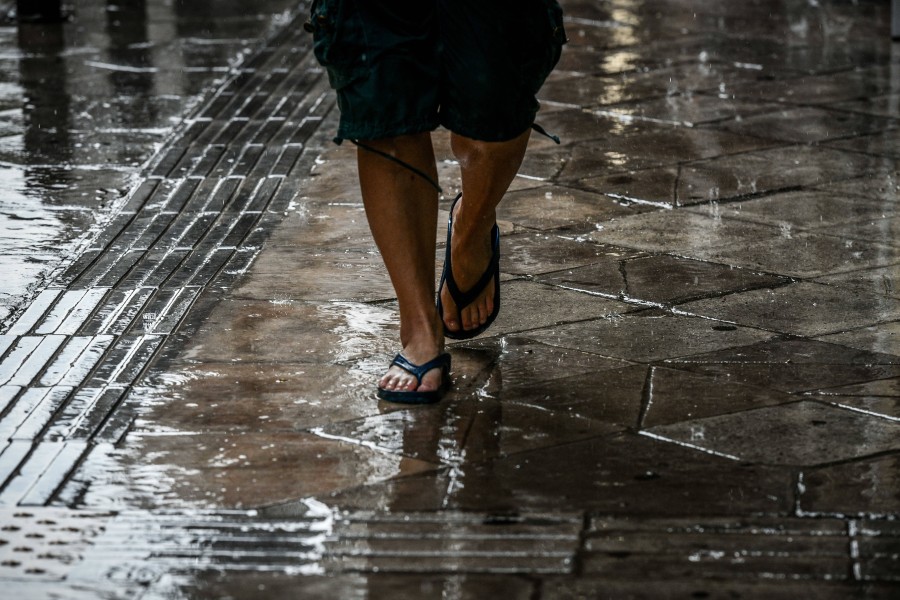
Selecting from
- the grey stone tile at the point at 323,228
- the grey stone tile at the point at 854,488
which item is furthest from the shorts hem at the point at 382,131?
the grey stone tile at the point at 323,228

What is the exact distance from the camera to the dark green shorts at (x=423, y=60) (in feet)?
11.4

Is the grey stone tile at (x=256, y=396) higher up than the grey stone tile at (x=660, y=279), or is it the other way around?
the grey stone tile at (x=256, y=396)

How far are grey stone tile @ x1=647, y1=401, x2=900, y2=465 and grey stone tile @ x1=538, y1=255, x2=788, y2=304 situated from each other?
Answer: 0.96 metres

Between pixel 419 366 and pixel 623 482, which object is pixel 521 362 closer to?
pixel 419 366

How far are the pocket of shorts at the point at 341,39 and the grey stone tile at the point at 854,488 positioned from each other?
1.43 metres

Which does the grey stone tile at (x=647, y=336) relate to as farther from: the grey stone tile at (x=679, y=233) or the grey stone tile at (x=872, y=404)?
the grey stone tile at (x=679, y=233)

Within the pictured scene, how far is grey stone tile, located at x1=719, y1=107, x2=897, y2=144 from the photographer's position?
21.4ft

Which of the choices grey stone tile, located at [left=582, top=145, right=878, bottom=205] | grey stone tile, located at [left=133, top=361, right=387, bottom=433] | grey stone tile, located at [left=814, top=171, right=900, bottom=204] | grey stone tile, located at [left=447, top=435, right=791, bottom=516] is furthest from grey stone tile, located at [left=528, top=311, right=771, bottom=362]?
grey stone tile, located at [left=814, top=171, right=900, bottom=204]

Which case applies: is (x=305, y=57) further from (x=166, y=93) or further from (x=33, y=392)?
(x=33, y=392)

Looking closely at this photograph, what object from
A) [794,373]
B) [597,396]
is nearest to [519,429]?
[597,396]

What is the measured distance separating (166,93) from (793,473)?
5106 mm

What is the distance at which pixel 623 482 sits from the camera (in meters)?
3.09

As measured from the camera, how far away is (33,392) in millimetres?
3633

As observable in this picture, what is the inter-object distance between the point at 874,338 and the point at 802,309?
31cm
